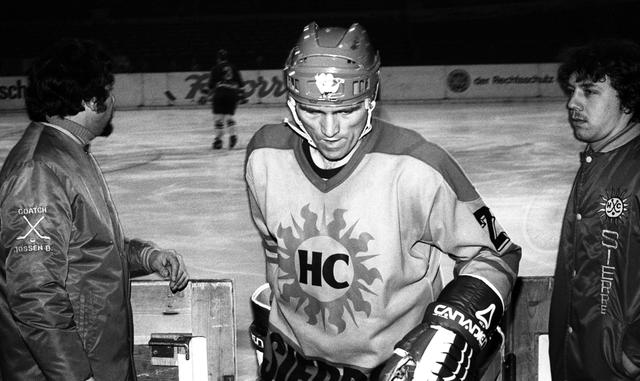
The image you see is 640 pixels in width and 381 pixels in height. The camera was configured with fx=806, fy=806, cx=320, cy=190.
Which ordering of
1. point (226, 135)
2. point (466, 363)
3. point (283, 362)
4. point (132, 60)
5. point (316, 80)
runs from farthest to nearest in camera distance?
point (132, 60) < point (226, 135) < point (283, 362) < point (316, 80) < point (466, 363)

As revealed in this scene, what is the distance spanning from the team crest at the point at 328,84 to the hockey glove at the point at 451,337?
0.45 meters

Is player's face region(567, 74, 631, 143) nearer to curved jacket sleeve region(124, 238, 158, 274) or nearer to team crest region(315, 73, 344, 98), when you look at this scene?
team crest region(315, 73, 344, 98)

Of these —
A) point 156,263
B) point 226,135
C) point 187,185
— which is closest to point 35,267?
point 156,263

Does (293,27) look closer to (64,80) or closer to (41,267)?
(64,80)

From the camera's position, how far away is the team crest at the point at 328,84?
5.30ft

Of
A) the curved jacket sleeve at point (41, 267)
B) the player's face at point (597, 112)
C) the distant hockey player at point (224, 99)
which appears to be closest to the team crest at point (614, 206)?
the player's face at point (597, 112)

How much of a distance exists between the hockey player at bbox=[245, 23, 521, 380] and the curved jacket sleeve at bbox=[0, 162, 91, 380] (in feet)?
1.72

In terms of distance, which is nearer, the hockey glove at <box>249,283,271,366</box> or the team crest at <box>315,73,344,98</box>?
the team crest at <box>315,73,344,98</box>

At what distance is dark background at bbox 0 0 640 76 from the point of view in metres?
20.0

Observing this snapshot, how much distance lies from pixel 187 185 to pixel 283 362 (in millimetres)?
6136

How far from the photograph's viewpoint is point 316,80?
1.63 m

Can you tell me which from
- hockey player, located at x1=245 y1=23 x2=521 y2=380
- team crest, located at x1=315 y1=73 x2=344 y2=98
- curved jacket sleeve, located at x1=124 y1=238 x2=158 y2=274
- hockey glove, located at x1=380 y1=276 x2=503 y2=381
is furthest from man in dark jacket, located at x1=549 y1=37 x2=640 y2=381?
curved jacket sleeve, located at x1=124 y1=238 x2=158 y2=274

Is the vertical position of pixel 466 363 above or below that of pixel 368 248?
below

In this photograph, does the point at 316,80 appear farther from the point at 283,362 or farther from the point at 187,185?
the point at 187,185
